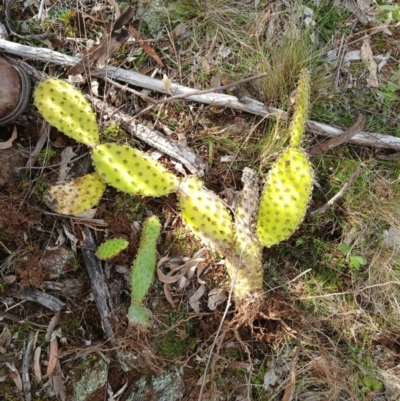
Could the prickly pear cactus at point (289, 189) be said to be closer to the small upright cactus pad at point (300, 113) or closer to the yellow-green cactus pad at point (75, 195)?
the small upright cactus pad at point (300, 113)

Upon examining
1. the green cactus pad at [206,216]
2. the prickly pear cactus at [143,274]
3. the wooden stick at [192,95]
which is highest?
the wooden stick at [192,95]

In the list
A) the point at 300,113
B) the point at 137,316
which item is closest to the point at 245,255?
the point at 137,316

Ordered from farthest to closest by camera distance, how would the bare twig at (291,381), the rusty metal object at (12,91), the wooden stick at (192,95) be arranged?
the wooden stick at (192,95) < the bare twig at (291,381) < the rusty metal object at (12,91)

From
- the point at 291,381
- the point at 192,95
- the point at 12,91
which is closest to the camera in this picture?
the point at 12,91

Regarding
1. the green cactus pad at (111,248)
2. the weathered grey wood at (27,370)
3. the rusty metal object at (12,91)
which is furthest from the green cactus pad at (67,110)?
the weathered grey wood at (27,370)

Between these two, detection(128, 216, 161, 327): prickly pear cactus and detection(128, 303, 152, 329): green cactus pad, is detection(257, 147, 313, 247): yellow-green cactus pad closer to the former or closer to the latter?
detection(128, 216, 161, 327): prickly pear cactus

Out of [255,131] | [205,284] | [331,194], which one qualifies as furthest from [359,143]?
Answer: [205,284]

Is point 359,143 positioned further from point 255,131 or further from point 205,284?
point 205,284

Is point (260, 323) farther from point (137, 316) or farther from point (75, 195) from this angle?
point (75, 195)
